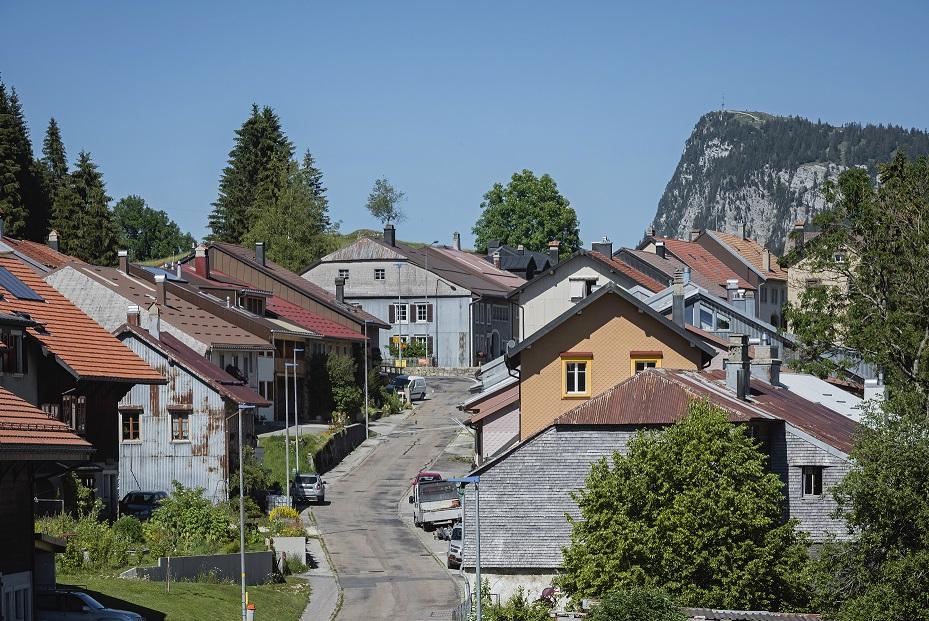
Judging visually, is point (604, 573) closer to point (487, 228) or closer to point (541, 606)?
point (541, 606)

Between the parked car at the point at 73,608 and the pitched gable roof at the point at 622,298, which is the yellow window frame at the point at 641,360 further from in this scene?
the parked car at the point at 73,608

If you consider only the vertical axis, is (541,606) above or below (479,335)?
below

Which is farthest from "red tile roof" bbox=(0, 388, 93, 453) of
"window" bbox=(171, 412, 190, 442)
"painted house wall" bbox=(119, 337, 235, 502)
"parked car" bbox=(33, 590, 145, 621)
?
"window" bbox=(171, 412, 190, 442)

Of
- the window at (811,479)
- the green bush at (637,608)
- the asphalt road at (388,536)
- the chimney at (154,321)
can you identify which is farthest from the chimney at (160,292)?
the green bush at (637,608)

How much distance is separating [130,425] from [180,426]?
87.6 inches

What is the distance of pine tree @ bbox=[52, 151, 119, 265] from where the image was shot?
390 feet

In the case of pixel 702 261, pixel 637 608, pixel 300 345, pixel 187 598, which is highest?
pixel 702 261

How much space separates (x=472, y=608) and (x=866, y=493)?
428 inches

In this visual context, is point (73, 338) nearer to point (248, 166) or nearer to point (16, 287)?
point (16, 287)

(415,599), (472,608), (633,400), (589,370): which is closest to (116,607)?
(472,608)

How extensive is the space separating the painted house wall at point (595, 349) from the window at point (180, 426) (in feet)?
62.4

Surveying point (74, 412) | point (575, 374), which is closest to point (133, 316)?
point (74, 412)

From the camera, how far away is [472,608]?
132 feet

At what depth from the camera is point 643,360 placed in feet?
170
